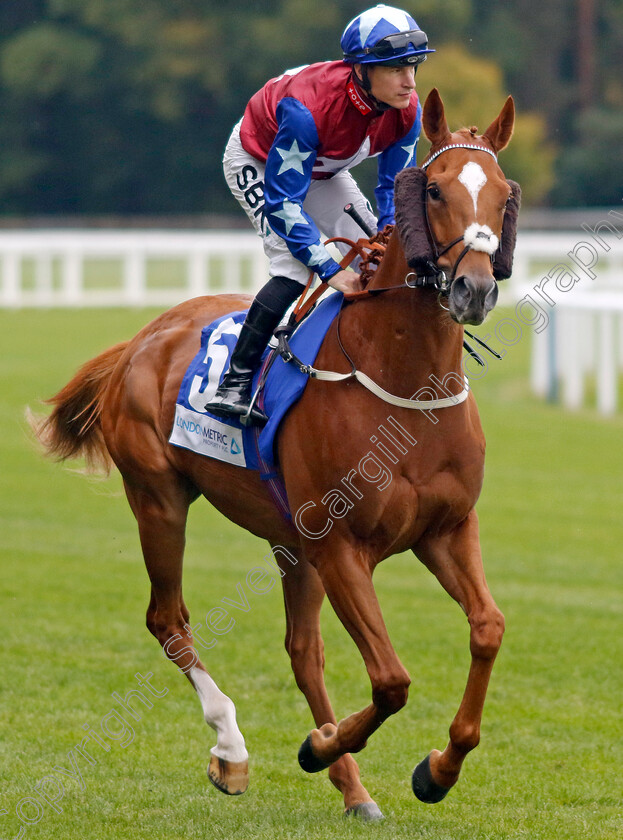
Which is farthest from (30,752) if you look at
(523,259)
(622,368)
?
(523,259)

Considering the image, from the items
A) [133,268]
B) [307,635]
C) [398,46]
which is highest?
[398,46]

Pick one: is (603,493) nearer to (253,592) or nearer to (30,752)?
(253,592)

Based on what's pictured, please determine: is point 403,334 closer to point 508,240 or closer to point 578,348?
point 508,240

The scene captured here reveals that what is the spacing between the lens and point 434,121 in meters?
3.94

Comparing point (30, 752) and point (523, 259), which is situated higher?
point (30, 752)

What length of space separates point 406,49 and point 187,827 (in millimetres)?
2620

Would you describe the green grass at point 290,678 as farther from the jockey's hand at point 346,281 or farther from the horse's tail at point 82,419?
the jockey's hand at point 346,281

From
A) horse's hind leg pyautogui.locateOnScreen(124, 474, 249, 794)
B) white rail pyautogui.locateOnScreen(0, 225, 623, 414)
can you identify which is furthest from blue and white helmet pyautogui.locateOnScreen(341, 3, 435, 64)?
white rail pyautogui.locateOnScreen(0, 225, 623, 414)

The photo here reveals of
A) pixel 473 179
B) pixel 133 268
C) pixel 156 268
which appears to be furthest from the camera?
pixel 156 268

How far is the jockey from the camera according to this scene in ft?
14.0

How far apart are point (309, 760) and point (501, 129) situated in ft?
7.00

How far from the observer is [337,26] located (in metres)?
41.1

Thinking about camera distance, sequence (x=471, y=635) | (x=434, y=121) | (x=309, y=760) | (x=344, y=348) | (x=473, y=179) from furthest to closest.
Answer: (x=309, y=760) → (x=344, y=348) → (x=471, y=635) → (x=434, y=121) → (x=473, y=179)

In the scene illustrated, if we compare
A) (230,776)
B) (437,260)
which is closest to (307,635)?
(230,776)
